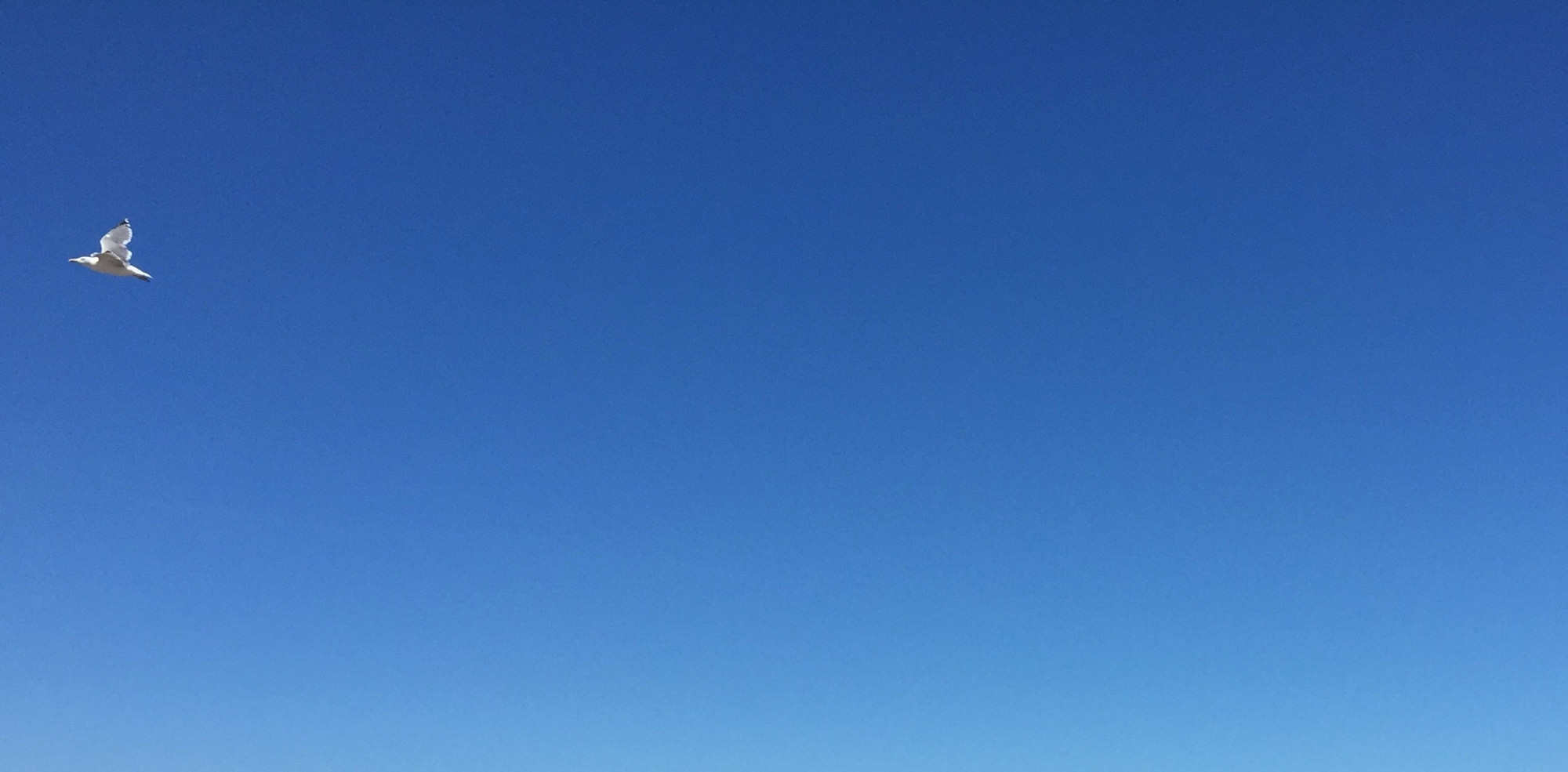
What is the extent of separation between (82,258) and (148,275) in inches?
99.8

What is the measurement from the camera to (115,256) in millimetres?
62188

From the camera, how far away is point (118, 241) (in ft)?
204

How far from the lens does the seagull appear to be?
62125 mm

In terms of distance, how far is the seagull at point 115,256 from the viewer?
6212cm

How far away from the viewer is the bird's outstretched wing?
62.1 metres

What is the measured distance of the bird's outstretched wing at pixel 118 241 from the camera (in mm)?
62094

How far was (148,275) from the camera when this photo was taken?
62.2 m

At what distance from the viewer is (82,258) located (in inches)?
2461

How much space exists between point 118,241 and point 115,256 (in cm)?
57
